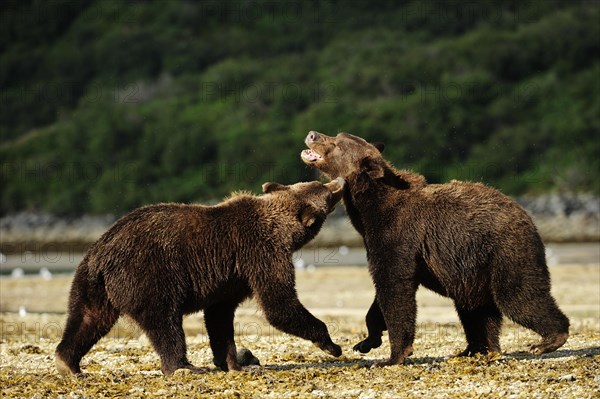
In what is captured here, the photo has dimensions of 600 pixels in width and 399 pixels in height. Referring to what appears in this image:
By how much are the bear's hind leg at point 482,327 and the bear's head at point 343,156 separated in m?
2.00

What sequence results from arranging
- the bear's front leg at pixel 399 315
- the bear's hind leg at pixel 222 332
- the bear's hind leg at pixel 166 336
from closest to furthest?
the bear's hind leg at pixel 166 336 < the bear's front leg at pixel 399 315 < the bear's hind leg at pixel 222 332

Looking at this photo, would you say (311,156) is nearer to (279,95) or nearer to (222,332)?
(222,332)

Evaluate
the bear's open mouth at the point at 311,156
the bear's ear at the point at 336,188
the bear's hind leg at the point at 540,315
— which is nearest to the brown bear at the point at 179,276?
the bear's ear at the point at 336,188

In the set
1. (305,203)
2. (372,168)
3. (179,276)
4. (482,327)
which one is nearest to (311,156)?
(305,203)

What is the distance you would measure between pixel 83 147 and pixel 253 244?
2198 inches

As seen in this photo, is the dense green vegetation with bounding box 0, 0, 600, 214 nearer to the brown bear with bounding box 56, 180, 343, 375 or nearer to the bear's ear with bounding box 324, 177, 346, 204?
the bear's ear with bounding box 324, 177, 346, 204

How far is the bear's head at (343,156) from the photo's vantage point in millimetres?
13125

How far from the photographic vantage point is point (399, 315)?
40.0 feet

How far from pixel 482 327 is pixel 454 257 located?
40.6 inches

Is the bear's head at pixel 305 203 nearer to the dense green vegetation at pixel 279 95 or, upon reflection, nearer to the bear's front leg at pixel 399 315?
the bear's front leg at pixel 399 315

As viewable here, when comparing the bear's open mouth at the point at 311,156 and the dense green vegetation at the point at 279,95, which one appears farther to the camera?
the dense green vegetation at the point at 279,95

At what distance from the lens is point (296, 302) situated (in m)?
12.2

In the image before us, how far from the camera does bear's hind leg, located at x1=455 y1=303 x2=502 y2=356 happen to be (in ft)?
41.3

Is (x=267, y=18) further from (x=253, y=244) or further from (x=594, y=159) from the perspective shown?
(x=253, y=244)
